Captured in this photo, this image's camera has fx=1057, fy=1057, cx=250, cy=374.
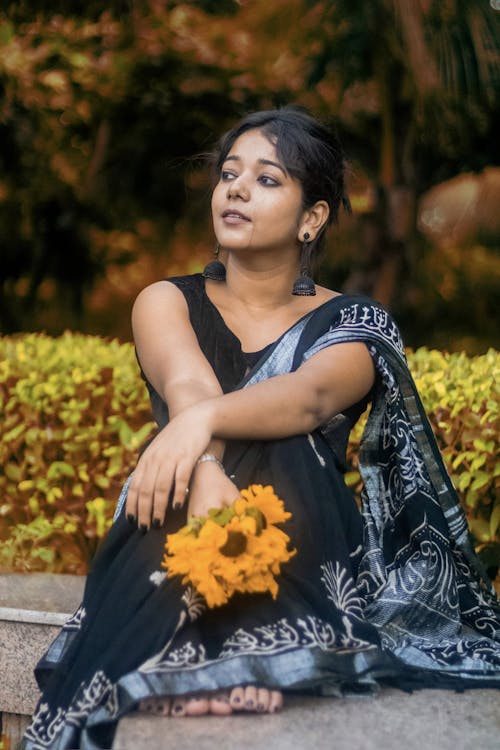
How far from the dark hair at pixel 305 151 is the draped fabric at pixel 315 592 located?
0.31m

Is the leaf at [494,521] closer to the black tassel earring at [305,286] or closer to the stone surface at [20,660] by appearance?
the black tassel earring at [305,286]

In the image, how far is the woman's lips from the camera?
277 cm

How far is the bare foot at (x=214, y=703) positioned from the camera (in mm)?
2119

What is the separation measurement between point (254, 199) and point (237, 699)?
1.29 meters

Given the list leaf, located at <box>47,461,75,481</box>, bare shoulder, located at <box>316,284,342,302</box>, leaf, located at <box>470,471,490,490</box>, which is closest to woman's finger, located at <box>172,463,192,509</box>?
bare shoulder, located at <box>316,284,342,302</box>

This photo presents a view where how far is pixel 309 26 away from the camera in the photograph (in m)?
7.23

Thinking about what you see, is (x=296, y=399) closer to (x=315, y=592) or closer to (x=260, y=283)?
(x=315, y=592)

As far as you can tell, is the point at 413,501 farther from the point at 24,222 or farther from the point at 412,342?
the point at 24,222

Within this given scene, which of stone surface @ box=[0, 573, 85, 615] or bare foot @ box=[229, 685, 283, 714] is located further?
stone surface @ box=[0, 573, 85, 615]

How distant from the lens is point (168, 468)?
7.66 feet

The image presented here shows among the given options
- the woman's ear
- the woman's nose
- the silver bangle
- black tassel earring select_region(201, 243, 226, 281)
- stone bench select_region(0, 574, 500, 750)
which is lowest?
stone bench select_region(0, 574, 500, 750)

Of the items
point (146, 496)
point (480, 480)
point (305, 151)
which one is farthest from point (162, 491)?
point (480, 480)

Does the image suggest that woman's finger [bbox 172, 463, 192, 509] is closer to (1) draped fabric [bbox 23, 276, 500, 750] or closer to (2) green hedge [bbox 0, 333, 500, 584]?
(1) draped fabric [bbox 23, 276, 500, 750]

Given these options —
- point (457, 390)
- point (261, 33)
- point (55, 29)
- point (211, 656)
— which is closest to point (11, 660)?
point (211, 656)
